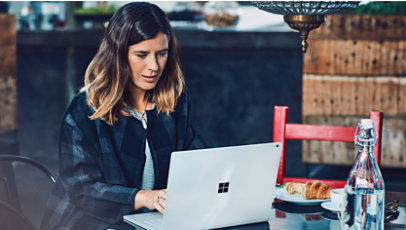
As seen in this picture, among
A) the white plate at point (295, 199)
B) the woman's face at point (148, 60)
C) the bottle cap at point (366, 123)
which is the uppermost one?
the woman's face at point (148, 60)

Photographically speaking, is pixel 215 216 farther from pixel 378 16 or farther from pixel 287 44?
pixel 287 44

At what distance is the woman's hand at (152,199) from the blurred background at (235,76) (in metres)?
1.95

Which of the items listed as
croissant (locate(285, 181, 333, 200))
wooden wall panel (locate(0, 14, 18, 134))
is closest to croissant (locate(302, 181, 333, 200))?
croissant (locate(285, 181, 333, 200))

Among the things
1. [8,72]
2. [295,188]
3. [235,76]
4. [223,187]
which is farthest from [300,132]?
[8,72]

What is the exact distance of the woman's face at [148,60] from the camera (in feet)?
6.70

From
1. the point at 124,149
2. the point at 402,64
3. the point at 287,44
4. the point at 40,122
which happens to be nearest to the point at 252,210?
the point at 124,149

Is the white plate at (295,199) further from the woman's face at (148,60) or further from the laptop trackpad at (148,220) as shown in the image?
the woman's face at (148,60)

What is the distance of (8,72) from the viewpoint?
4.61 meters

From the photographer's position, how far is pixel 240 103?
15.7 feet

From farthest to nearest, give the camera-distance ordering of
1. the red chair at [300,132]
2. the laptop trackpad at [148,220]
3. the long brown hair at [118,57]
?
the red chair at [300,132] → the long brown hair at [118,57] → the laptop trackpad at [148,220]

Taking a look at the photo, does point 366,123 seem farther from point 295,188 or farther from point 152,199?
point 152,199

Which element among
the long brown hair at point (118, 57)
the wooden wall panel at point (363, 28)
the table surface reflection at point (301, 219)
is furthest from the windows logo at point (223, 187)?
the wooden wall panel at point (363, 28)

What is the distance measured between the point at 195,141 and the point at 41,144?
3259 millimetres

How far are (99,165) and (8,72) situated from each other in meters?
2.88
